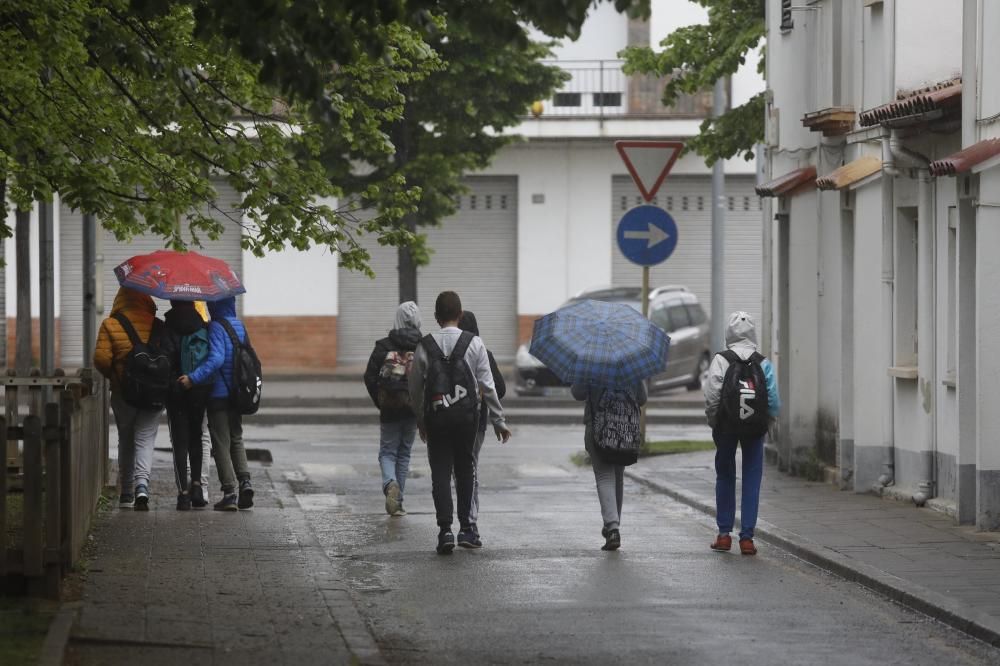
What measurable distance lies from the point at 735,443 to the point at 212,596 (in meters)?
4.02

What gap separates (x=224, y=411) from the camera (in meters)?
14.3

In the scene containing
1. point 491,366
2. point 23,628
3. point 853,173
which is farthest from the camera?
point 853,173

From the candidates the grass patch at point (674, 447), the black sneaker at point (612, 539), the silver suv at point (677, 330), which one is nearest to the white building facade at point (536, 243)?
the silver suv at point (677, 330)

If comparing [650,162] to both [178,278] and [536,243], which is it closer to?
[178,278]

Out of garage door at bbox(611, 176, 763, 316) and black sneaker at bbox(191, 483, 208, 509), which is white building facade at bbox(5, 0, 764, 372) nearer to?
garage door at bbox(611, 176, 763, 316)

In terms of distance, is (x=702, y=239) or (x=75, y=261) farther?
(x=702, y=239)

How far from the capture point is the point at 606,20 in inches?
1563

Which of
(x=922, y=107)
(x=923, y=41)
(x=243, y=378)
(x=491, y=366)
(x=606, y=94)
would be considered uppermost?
(x=606, y=94)

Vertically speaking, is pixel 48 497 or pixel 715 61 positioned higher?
pixel 715 61

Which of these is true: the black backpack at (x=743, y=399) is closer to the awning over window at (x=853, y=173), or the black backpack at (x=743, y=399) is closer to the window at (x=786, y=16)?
the awning over window at (x=853, y=173)

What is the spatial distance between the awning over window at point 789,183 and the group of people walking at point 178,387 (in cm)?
600

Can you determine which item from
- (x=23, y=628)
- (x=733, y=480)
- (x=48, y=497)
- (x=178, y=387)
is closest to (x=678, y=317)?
(x=178, y=387)

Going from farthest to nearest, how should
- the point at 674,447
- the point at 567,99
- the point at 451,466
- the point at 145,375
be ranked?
the point at 567,99 < the point at 674,447 < the point at 145,375 < the point at 451,466

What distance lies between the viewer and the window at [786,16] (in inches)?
723
